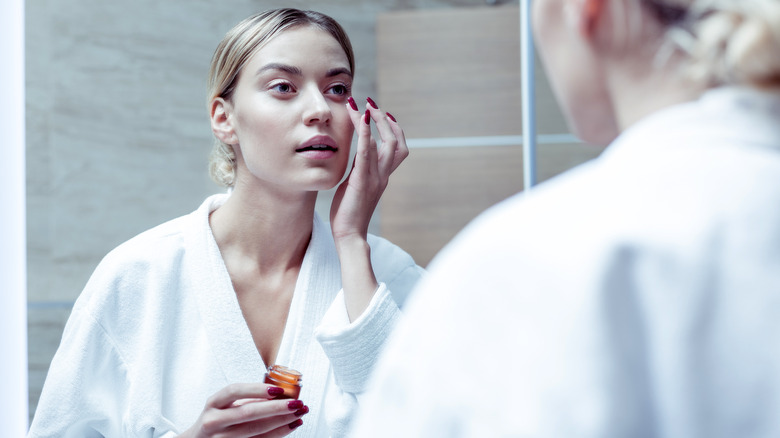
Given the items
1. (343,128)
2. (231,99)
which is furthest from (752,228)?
(231,99)

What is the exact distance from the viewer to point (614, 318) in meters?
0.27

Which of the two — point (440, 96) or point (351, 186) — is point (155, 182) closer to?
point (440, 96)

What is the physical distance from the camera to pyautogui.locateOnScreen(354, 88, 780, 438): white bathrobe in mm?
264

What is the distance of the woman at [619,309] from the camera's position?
26 centimetres

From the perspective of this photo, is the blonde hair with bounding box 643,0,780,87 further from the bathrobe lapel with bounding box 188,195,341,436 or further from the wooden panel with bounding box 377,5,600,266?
the wooden panel with bounding box 377,5,600,266

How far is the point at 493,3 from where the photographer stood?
1978 mm

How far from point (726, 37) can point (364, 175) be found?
70cm

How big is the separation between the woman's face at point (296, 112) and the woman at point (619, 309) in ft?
2.13

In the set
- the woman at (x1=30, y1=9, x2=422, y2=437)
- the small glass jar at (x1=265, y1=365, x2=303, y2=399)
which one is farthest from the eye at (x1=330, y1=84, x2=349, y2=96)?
the small glass jar at (x1=265, y1=365, x2=303, y2=399)

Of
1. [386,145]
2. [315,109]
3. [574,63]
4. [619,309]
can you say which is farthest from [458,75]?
[619,309]

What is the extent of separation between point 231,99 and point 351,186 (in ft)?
0.66

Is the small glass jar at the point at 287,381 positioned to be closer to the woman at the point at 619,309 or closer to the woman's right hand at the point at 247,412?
the woman's right hand at the point at 247,412

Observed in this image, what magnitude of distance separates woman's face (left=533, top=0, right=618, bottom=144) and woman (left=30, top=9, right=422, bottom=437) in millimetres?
538

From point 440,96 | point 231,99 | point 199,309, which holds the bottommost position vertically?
point 199,309
